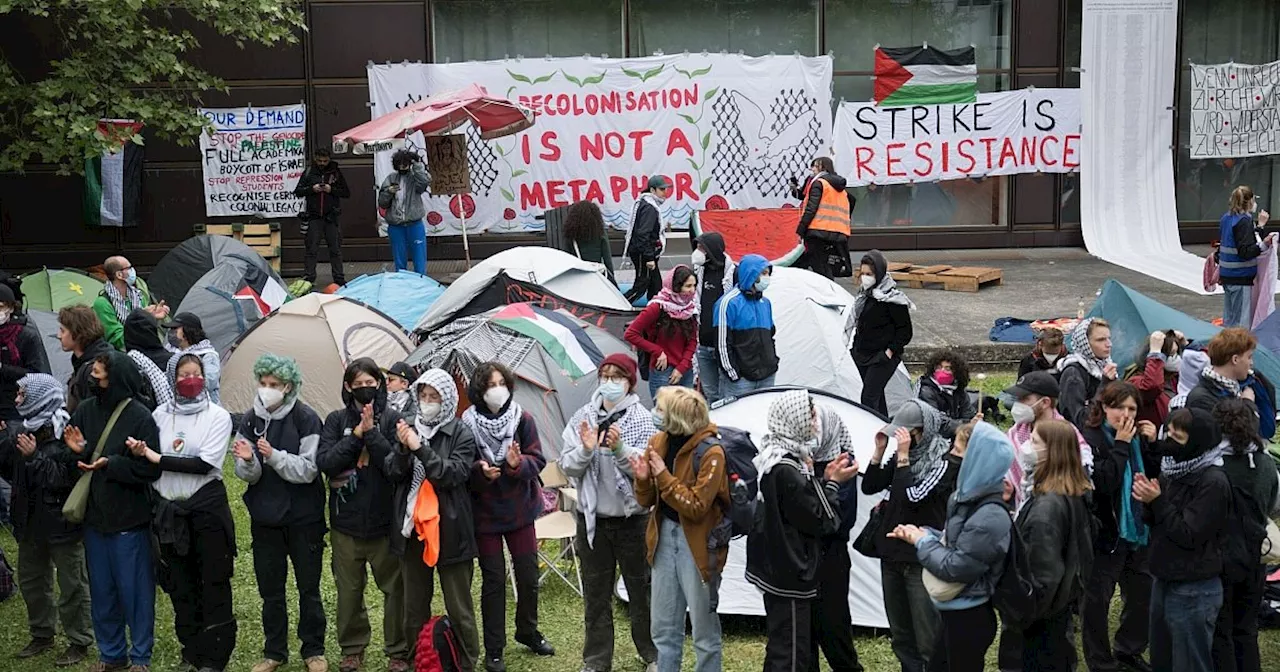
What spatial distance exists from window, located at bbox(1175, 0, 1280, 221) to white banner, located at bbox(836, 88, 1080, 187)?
5.90 ft

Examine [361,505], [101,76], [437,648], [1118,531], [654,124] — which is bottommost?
[437,648]

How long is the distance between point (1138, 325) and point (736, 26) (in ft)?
28.7

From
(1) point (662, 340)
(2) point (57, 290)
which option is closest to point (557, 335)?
(1) point (662, 340)

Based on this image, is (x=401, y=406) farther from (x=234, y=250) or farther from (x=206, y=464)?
(x=234, y=250)

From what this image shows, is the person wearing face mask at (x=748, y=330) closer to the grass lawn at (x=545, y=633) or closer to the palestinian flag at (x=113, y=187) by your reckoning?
the grass lawn at (x=545, y=633)

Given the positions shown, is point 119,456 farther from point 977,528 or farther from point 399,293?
point 399,293

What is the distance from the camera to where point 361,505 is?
7.31 metres

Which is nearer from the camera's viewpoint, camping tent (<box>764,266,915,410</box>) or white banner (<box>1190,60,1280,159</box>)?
camping tent (<box>764,266,915,410</box>)

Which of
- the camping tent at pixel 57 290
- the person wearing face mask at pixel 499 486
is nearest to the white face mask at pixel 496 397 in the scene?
the person wearing face mask at pixel 499 486

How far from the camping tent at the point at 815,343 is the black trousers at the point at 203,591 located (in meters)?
4.82

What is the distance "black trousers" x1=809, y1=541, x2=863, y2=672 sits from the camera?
681 cm

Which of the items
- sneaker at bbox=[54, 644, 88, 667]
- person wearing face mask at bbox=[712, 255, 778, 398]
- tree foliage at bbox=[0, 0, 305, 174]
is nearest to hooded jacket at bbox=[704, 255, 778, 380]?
person wearing face mask at bbox=[712, 255, 778, 398]

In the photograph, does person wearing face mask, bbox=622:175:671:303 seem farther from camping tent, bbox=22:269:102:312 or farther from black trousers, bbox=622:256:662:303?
camping tent, bbox=22:269:102:312

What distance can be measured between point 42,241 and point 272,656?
1253cm
